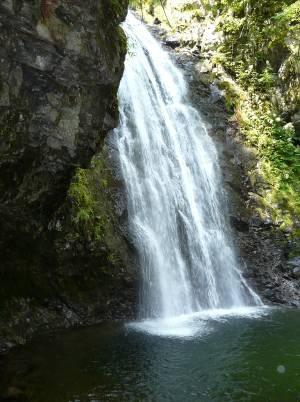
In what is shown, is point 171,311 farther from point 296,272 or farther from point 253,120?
point 253,120

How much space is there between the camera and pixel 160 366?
711 centimetres

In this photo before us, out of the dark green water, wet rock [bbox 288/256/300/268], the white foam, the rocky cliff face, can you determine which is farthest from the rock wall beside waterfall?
the rocky cliff face

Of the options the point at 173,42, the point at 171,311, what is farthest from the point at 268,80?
the point at 171,311

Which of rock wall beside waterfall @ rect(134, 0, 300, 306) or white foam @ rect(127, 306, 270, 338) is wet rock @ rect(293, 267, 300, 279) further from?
white foam @ rect(127, 306, 270, 338)

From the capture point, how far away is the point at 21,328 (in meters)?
8.45

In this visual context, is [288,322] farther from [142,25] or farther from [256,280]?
[142,25]

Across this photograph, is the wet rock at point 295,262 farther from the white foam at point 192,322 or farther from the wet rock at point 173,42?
the wet rock at point 173,42

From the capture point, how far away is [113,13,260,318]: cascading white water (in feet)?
36.0

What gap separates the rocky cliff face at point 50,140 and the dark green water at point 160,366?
102cm

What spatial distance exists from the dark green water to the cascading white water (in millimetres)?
1955

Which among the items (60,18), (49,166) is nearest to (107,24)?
(60,18)

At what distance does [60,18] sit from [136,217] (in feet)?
19.9

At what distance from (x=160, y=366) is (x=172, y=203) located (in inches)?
228

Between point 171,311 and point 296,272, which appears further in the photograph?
point 296,272
